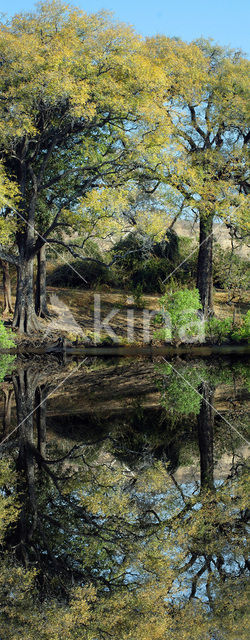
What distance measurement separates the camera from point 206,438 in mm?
9102

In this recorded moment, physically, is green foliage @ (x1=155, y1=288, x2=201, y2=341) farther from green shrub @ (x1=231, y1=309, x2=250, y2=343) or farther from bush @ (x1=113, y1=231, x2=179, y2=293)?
bush @ (x1=113, y1=231, x2=179, y2=293)

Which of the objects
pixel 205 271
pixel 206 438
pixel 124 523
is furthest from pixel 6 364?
pixel 124 523

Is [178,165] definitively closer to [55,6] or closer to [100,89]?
[100,89]

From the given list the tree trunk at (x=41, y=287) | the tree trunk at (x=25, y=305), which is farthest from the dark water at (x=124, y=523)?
the tree trunk at (x=41, y=287)

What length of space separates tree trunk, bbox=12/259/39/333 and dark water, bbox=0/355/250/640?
40.5 feet

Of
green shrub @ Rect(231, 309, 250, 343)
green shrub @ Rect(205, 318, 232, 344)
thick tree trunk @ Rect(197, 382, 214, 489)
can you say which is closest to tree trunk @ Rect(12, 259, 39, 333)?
green shrub @ Rect(205, 318, 232, 344)

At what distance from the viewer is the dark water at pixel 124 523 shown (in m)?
4.40

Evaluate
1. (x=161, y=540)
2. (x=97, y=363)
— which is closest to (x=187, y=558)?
(x=161, y=540)

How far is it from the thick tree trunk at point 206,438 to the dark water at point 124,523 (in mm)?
21

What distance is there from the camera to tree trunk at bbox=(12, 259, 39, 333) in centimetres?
2378

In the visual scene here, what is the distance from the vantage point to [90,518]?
600cm

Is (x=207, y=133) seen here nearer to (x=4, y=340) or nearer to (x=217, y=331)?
(x=217, y=331)

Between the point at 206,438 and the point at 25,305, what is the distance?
15.8 metres

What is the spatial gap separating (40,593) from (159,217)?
67.0 ft
